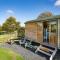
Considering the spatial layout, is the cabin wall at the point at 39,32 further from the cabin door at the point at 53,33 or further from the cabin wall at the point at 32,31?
the cabin door at the point at 53,33

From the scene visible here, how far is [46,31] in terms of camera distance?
52.1 ft

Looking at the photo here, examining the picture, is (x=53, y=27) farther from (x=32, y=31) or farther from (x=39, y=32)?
(x=32, y=31)

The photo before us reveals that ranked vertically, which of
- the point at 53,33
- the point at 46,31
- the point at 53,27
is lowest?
the point at 53,33

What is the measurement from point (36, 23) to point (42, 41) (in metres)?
2.48

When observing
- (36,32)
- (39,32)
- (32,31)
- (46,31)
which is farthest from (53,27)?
(32,31)

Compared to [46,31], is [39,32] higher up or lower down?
lower down

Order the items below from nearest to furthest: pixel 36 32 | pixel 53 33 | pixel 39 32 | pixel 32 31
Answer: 1. pixel 53 33
2. pixel 39 32
3. pixel 36 32
4. pixel 32 31

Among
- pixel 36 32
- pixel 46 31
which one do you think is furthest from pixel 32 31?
pixel 46 31

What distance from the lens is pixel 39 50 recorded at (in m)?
14.0

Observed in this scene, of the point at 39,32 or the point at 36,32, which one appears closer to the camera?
the point at 39,32

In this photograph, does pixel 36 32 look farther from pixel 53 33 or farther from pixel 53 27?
→ pixel 53 33

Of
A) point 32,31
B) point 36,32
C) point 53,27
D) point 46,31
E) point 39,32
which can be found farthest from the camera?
point 32,31

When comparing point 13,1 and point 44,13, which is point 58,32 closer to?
point 13,1

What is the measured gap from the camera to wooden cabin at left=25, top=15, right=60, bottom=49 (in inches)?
506
